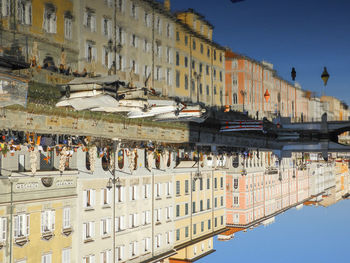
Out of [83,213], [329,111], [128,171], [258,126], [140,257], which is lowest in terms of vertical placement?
[140,257]

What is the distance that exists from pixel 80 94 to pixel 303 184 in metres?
117

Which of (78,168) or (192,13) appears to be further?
(192,13)

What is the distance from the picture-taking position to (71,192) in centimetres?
4062

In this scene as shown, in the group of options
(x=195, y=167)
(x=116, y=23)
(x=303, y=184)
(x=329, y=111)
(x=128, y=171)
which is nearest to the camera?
(x=128, y=171)

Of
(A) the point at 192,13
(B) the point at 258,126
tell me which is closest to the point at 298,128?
(B) the point at 258,126

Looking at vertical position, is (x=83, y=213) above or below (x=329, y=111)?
below

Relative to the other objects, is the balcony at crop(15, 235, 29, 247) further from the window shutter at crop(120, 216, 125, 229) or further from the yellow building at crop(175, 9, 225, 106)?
the yellow building at crop(175, 9, 225, 106)

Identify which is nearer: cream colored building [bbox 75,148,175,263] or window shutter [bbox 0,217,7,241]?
window shutter [bbox 0,217,7,241]

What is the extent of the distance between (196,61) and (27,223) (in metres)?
46.4

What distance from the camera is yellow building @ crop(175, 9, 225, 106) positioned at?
71.1 m

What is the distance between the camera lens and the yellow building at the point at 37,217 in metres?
34.0

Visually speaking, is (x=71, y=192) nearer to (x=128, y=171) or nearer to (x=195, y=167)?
(x=128, y=171)

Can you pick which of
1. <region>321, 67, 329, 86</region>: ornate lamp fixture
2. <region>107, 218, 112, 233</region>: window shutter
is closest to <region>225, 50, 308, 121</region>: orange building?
<region>107, 218, 112, 233</region>: window shutter

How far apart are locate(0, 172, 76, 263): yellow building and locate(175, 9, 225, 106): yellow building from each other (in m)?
34.3
